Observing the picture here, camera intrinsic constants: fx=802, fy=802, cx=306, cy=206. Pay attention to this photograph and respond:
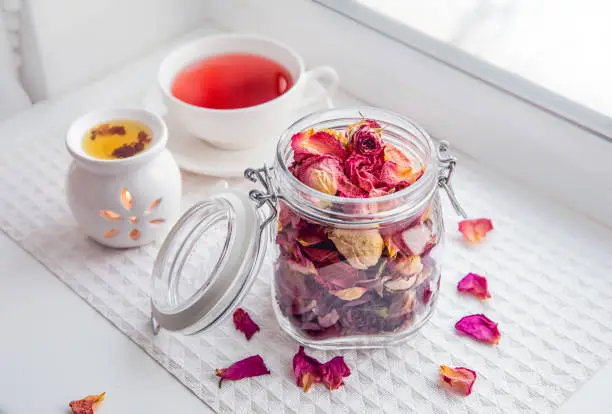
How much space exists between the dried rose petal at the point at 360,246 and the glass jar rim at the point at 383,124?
20mm

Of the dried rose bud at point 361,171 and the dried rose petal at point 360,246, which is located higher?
the dried rose bud at point 361,171

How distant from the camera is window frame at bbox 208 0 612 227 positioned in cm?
79

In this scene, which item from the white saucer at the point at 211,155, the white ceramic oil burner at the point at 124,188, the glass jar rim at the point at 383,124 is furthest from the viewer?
the white saucer at the point at 211,155

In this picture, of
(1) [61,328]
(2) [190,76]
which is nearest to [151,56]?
(2) [190,76]

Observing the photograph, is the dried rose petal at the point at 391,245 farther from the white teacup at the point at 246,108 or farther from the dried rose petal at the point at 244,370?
the white teacup at the point at 246,108

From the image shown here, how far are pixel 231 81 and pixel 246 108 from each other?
0.09 metres

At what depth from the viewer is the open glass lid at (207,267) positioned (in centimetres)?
61

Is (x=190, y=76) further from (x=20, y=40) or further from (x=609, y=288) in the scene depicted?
(x=609, y=288)

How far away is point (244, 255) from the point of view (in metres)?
0.61

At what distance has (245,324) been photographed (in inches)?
27.0

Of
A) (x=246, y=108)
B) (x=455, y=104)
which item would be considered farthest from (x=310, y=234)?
(x=455, y=104)

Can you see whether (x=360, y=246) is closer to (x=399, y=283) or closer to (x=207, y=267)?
(x=399, y=283)

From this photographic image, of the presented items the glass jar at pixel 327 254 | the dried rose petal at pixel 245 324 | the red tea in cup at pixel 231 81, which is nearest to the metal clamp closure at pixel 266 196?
the glass jar at pixel 327 254

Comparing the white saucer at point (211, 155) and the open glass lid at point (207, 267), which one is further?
the white saucer at point (211, 155)
